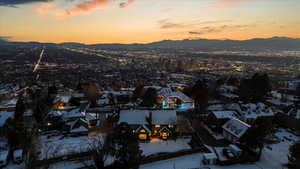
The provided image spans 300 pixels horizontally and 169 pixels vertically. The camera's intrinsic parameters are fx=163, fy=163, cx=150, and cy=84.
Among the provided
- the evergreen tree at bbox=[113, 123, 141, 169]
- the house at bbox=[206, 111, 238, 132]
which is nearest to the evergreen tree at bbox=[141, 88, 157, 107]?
the house at bbox=[206, 111, 238, 132]

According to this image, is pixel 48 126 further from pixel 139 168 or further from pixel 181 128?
pixel 181 128

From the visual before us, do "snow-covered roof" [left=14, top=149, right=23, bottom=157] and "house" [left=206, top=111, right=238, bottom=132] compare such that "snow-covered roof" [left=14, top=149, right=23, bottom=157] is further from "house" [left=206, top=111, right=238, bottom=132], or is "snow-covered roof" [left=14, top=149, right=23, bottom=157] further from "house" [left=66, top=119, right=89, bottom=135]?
"house" [left=206, top=111, right=238, bottom=132]

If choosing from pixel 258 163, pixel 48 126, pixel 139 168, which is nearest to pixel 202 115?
pixel 258 163

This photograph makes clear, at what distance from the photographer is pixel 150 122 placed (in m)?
23.4

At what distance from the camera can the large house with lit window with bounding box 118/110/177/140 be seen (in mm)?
22142

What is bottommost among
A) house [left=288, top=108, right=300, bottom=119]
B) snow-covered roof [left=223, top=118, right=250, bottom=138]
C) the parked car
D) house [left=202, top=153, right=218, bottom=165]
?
the parked car

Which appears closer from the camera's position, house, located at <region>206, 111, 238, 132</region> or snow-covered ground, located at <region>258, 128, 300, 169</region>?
snow-covered ground, located at <region>258, 128, 300, 169</region>

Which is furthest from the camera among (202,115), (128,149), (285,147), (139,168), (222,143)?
(202,115)

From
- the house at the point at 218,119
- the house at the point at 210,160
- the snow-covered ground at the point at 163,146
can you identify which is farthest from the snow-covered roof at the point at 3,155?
the house at the point at 218,119

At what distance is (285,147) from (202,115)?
13.0 meters

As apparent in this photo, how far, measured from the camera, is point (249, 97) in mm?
38188

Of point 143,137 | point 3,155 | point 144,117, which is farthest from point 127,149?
point 3,155

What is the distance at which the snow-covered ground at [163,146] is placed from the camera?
19570mm

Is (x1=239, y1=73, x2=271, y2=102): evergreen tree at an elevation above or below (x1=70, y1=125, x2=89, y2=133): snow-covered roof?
above
